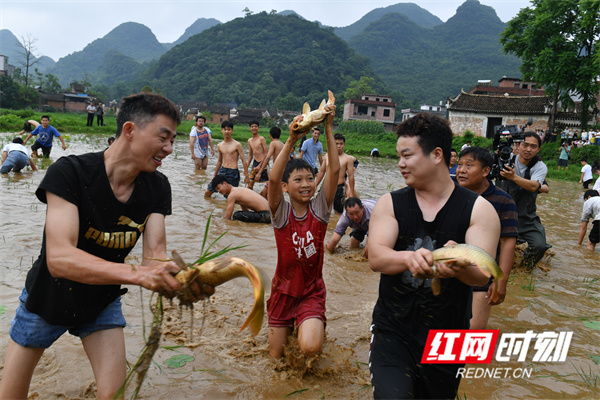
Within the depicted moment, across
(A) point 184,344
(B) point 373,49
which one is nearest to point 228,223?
(A) point 184,344

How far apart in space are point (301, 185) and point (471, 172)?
1690 millimetres

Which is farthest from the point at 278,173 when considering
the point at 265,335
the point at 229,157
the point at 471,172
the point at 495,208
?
the point at 229,157

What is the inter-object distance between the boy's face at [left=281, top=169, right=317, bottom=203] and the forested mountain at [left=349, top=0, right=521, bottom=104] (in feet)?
343

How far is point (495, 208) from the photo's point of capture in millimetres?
4164

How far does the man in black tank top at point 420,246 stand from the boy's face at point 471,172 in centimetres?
172

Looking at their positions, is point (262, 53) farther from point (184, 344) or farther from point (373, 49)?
point (184, 344)

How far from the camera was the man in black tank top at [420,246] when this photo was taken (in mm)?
2369

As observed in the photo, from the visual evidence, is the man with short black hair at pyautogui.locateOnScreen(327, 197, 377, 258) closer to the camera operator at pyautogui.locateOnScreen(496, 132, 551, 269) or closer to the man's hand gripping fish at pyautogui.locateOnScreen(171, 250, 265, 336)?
the camera operator at pyautogui.locateOnScreen(496, 132, 551, 269)

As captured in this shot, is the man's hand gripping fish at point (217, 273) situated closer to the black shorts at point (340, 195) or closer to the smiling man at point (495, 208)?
the smiling man at point (495, 208)

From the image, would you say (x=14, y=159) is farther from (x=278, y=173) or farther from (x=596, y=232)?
(x=596, y=232)

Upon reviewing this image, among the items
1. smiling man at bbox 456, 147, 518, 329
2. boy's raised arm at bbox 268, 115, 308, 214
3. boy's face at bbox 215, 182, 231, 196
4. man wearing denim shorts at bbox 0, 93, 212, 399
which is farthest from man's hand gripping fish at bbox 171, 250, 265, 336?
boy's face at bbox 215, 182, 231, 196

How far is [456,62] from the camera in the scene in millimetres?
133500

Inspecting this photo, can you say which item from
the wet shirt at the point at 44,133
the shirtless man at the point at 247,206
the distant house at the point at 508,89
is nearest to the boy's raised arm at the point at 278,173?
the shirtless man at the point at 247,206

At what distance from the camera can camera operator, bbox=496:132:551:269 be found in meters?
5.86
